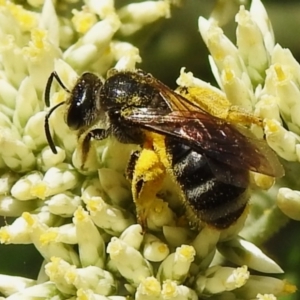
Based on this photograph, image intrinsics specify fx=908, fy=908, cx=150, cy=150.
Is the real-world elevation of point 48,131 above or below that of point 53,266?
above

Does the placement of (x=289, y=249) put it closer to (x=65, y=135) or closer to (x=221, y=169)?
(x=221, y=169)

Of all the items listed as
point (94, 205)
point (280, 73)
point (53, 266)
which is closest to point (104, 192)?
point (94, 205)

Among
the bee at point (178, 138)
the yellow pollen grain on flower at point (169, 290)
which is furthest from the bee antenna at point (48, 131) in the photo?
the yellow pollen grain on flower at point (169, 290)

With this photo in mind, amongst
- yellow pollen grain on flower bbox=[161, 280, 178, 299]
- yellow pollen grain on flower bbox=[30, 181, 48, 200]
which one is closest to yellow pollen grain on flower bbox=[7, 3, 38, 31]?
yellow pollen grain on flower bbox=[30, 181, 48, 200]

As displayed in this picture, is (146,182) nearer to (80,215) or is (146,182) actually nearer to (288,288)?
(80,215)

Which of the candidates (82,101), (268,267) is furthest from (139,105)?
(268,267)

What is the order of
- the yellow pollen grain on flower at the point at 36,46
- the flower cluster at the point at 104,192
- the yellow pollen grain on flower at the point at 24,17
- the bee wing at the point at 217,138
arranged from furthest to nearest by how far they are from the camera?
the yellow pollen grain on flower at the point at 24,17 < the yellow pollen grain on flower at the point at 36,46 < the flower cluster at the point at 104,192 < the bee wing at the point at 217,138

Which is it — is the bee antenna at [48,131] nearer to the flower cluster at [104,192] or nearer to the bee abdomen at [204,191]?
the flower cluster at [104,192]
